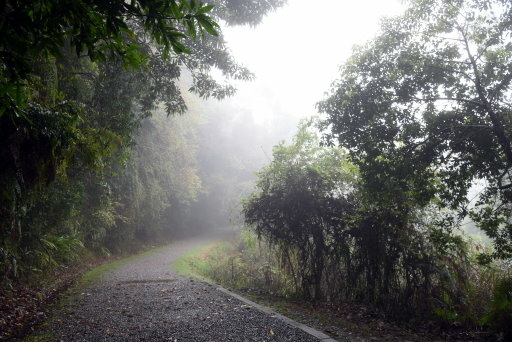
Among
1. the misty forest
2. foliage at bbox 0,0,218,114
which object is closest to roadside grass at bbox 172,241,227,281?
the misty forest

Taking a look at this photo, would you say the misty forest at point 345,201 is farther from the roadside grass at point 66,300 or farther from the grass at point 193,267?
the grass at point 193,267

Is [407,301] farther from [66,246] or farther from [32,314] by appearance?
[66,246]

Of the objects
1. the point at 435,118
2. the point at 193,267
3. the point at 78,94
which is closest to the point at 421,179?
the point at 435,118

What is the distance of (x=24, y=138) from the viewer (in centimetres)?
491

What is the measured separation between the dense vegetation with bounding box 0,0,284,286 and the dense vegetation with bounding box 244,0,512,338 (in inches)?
137

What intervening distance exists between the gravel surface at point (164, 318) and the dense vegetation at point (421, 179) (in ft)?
8.40

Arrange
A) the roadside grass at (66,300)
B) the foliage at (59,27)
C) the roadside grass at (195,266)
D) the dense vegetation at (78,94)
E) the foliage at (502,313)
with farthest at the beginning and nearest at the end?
the roadside grass at (195,266)
the foliage at (502,313)
the roadside grass at (66,300)
the dense vegetation at (78,94)
the foliage at (59,27)

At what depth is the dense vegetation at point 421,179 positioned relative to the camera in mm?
5340

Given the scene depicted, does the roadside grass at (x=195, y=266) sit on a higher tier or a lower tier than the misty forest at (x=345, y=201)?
lower

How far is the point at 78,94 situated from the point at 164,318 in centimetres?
541

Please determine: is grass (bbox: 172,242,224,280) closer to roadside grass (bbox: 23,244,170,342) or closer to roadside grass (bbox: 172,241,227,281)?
roadside grass (bbox: 172,241,227,281)

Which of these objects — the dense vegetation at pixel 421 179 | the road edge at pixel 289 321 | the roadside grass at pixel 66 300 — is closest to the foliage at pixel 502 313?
the dense vegetation at pixel 421 179

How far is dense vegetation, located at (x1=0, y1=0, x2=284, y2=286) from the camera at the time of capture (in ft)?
6.43

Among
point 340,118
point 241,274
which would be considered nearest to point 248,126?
point 241,274
